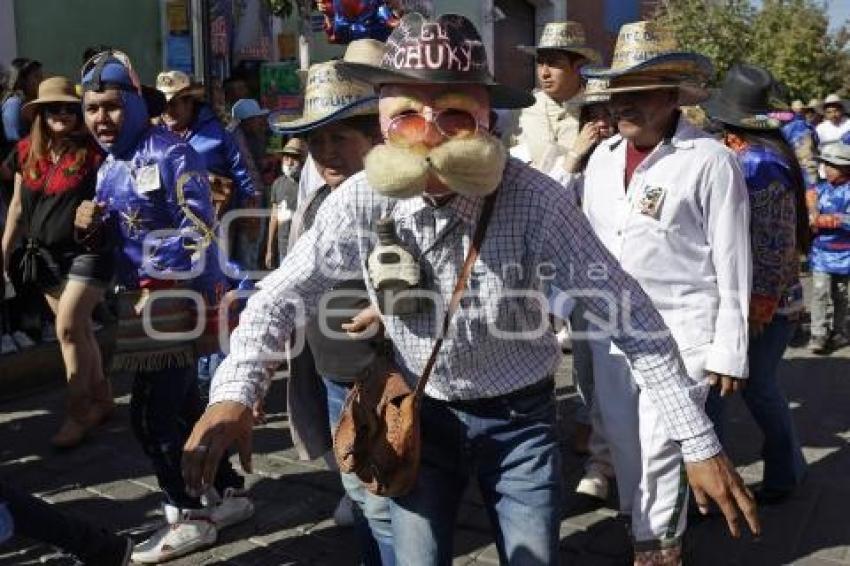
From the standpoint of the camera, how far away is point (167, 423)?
11.9 feet

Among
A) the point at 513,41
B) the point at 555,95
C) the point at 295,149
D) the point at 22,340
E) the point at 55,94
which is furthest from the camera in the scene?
the point at 513,41

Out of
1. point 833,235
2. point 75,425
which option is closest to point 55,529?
point 75,425

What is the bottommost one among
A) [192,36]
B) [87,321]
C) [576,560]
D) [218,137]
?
[576,560]

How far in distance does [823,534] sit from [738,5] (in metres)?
19.8

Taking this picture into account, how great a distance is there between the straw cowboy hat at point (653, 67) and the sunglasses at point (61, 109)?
281 cm

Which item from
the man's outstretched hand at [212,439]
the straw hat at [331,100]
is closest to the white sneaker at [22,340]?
the straw hat at [331,100]

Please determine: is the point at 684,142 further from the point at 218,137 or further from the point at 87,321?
the point at 218,137

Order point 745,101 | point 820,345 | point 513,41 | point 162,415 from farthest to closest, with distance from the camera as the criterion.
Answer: point 513,41, point 820,345, point 745,101, point 162,415

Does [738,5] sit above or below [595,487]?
above

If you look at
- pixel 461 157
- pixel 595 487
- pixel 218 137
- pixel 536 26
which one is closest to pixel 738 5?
pixel 536 26

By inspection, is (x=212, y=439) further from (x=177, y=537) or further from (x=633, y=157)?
(x=633, y=157)

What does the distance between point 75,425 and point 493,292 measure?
12.1ft

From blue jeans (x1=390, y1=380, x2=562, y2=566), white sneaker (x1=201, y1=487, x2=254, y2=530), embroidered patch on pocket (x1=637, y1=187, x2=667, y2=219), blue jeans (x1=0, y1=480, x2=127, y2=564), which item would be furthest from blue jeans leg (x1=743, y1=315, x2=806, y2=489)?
blue jeans (x1=0, y1=480, x2=127, y2=564)

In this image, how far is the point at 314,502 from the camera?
430cm
